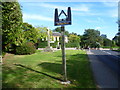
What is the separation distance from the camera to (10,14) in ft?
39.8

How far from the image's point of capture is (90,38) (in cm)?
7588

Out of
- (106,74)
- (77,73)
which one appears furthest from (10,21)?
(106,74)

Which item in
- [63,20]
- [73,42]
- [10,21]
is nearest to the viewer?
[63,20]

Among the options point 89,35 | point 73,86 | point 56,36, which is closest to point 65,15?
point 73,86

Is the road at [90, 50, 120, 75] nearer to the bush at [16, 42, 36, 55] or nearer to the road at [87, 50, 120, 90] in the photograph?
the road at [87, 50, 120, 90]

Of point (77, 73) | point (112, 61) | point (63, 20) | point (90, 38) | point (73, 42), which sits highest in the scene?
point (90, 38)

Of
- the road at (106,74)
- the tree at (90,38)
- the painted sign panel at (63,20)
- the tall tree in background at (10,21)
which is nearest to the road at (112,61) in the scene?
the road at (106,74)

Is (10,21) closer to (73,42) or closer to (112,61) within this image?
(112,61)

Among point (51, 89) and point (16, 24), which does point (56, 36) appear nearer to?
point (16, 24)

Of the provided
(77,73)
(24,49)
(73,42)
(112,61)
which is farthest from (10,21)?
(73,42)

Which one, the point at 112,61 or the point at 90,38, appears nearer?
the point at 112,61

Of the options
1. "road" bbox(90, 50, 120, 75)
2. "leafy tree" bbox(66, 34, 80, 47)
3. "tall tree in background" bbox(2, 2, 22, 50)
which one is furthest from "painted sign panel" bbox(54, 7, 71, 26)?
"leafy tree" bbox(66, 34, 80, 47)

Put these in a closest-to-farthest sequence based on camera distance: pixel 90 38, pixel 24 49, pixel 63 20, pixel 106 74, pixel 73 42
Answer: pixel 63 20 → pixel 106 74 → pixel 24 49 → pixel 73 42 → pixel 90 38

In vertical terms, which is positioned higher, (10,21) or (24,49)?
(10,21)
